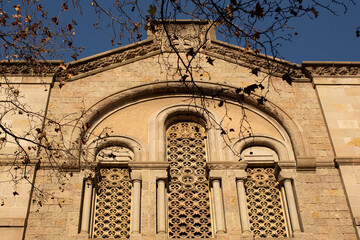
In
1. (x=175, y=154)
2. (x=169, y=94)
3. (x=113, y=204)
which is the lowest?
(x=113, y=204)

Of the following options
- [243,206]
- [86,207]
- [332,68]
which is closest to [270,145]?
[243,206]

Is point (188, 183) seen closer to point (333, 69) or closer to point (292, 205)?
point (292, 205)

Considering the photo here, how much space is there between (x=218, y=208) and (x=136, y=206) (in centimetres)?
168

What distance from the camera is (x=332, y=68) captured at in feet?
46.9

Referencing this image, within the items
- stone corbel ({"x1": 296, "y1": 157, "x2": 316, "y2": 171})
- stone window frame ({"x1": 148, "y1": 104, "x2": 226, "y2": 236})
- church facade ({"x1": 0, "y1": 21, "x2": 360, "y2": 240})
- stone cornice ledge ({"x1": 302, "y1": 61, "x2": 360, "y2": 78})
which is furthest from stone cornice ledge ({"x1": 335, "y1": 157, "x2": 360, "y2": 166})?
stone cornice ledge ({"x1": 302, "y1": 61, "x2": 360, "y2": 78})

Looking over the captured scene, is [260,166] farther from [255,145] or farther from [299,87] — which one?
[299,87]

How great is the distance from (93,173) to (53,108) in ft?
6.88

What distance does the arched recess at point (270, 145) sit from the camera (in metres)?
12.7

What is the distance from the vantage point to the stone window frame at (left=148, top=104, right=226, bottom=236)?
11.5 m

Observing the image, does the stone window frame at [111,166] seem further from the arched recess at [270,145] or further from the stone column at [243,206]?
the arched recess at [270,145]

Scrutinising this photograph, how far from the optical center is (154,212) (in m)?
11.5

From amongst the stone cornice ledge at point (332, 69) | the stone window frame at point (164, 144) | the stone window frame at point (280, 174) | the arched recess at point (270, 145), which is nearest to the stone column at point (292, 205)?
the stone window frame at point (280, 174)

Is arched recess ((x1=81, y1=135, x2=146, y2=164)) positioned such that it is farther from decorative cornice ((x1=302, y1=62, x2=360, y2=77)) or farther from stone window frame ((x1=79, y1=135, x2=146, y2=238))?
decorative cornice ((x1=302, y1=62, x2=360, y2=77))

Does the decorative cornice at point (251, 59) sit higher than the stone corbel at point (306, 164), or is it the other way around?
the decorative cornice at point (251, 59)
